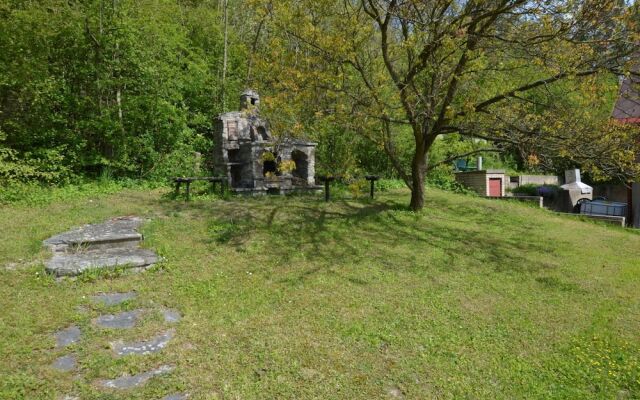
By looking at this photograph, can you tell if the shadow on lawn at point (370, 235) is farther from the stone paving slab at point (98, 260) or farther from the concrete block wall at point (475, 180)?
the concrete block wall at point (475, 180)

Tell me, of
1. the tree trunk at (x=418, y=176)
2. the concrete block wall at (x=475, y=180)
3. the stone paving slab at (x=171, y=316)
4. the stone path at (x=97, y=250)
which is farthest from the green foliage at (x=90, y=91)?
the concrete block wall at (x=475, y=180)

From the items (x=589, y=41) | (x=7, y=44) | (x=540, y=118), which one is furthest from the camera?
(x=7, y=44)

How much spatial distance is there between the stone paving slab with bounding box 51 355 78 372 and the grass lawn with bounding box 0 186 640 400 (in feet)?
0.23

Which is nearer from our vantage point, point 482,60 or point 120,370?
point 120,370

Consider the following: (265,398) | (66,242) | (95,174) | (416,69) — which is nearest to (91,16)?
(95,174)

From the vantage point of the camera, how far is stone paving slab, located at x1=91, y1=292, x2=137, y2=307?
13.8 feet

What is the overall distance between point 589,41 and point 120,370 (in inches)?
289

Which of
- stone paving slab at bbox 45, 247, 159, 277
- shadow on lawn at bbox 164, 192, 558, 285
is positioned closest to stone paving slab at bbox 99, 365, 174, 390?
stone paving slab at bbox 45, 247, 159, 277

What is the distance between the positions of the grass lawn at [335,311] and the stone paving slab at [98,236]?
0.23m

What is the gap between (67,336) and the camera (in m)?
3.54

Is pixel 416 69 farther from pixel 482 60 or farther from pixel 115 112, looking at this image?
pixel 115 112

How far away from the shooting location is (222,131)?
10891 millimetres

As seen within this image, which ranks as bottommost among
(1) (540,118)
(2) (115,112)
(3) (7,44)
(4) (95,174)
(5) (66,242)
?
(5) (66,242)

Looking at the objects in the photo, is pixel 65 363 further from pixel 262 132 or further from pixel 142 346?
pixel 262 132
